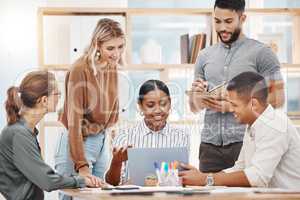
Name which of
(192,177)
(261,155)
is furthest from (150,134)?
(261,155)

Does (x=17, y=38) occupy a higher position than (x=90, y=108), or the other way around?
(x=17, y=38)

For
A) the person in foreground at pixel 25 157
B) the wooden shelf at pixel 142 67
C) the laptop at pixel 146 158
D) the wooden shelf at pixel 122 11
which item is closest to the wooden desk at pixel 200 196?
the person in foreground at pixel 25 157

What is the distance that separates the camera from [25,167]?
85.0 inches

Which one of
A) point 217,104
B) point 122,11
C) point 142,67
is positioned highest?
point 122,11

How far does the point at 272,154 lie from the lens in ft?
7.14

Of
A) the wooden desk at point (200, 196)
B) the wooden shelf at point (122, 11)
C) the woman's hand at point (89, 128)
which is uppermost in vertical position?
the wooden shelf at point (122, 11)

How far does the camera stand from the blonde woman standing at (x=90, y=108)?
2.77 meters

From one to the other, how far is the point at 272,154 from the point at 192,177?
0.99 feet

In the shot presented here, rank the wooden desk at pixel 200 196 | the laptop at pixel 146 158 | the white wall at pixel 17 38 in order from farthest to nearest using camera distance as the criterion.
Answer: the white wall at pixel 17 38 → the laptop at pixel 146 158 → the wooden desk at pixel 200 196

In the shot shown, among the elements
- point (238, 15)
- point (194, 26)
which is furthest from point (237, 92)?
point (194, 26)

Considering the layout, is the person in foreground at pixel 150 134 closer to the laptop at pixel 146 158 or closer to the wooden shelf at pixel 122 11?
the laptop at pixel 146 158

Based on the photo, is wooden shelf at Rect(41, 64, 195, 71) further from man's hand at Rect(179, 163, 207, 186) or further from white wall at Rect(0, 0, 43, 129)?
man's hand at Rect(179, 163, 207, 186)

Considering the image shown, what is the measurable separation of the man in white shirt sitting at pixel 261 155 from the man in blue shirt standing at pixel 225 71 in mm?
162

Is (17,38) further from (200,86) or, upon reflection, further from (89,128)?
(200,86)
